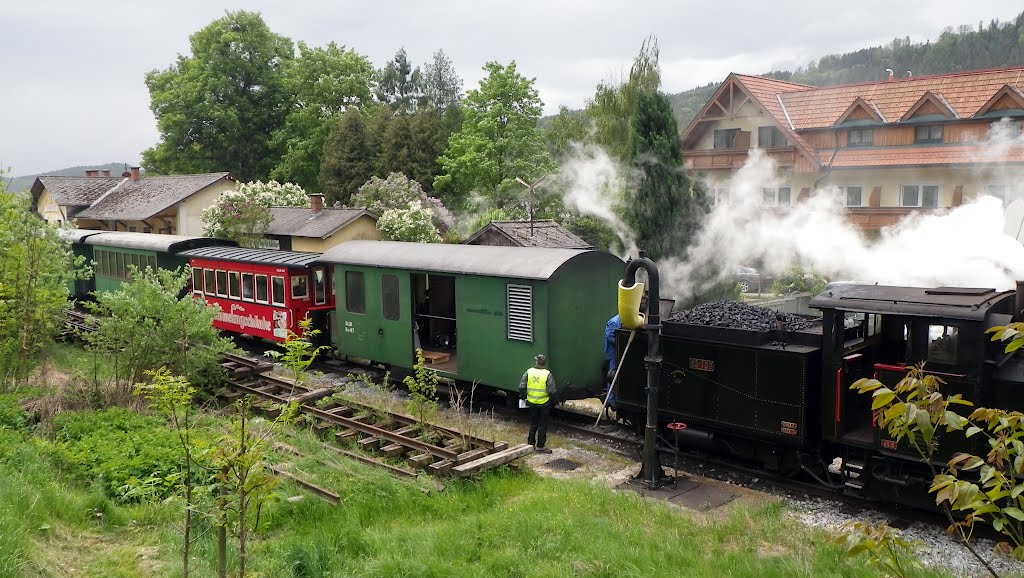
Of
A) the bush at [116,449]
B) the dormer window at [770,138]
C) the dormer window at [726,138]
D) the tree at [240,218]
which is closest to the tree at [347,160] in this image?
the tree at [240,218]

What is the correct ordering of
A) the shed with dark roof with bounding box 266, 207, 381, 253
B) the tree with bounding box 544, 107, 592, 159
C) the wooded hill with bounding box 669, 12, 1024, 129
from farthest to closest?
the wooded hill with bounding box 669, 12, 1024, 129
the tree with bounding box 544, 107, 592, 159
the shed with dark roof with bounding box 266, 207, 381, 253

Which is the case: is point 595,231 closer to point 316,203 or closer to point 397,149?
point 316,203

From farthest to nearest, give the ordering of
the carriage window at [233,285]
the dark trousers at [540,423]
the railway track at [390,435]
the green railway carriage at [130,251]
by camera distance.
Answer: the green railway carriage at [130,251]
the carriage window at [233,285]
the dark trousers at [540,423]
the railway track at [390,435]

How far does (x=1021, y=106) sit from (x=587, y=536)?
24.9 m

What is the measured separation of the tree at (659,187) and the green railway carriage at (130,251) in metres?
12.6

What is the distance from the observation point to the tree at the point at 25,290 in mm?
13453

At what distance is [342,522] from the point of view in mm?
8547

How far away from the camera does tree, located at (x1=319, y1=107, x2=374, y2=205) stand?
46312 mm

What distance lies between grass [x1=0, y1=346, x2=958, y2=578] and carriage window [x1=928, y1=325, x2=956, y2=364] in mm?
Result: 2317

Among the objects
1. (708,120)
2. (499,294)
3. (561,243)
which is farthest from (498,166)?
(499,294)

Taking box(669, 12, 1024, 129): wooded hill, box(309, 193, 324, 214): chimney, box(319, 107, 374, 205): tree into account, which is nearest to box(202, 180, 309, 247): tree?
box(309, 193, 324, 214): chimney

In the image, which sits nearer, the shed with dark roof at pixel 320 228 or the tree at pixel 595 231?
the tree at pixel 595 231

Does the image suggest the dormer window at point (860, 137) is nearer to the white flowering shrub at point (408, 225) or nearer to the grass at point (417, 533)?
the white flowering shrub at point (408, 225)

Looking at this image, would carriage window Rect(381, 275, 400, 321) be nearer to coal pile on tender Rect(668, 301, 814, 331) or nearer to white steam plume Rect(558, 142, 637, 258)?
coal pile on tender Rect(668, 301, 814, 331)
